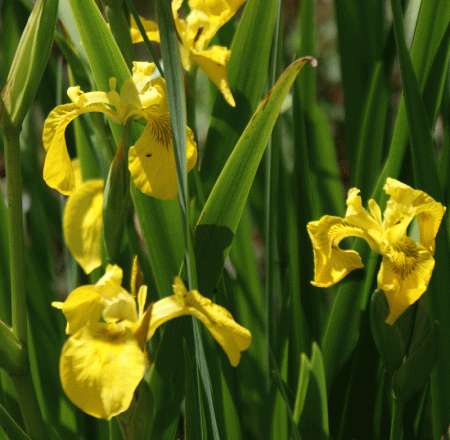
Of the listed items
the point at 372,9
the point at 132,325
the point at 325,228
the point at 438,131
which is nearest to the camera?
the point at 132,325

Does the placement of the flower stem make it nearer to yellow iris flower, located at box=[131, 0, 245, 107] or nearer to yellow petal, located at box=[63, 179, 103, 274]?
yellow petal, located at box=[63, 179, 103, 274]

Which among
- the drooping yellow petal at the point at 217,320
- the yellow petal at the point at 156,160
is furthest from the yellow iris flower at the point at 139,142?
the drooping yellow petal at the point at 217,320

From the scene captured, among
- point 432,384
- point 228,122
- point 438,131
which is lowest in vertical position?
point 432,384

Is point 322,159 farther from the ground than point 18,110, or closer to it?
closer to it

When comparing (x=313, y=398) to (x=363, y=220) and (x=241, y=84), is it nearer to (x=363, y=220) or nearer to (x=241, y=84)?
(x=363, y=220)

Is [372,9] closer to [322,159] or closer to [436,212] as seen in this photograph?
[322,159]

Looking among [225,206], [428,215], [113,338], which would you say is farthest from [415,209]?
[113,338]

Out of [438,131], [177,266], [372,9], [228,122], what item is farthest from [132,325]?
[438,131]

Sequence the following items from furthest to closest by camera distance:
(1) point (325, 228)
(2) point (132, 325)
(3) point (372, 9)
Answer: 1. (3) point (372, 9)
2. (1) point (325, 228)
3. (2) point (132, 325)

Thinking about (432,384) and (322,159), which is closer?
(432,384)
